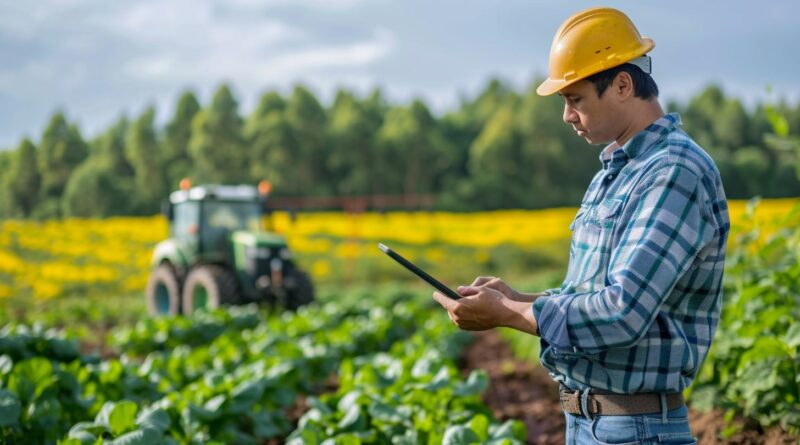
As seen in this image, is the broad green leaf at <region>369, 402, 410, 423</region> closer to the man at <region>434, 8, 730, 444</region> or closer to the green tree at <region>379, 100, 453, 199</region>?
the man at <region>434, 8, 730, 444</region>

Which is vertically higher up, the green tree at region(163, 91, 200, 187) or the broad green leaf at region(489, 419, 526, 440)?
the green tree at region(163, 91, 200, 187)

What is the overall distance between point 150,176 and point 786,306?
2480cm

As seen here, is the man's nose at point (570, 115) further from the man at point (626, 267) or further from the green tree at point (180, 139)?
the green tree at point (180, 139)

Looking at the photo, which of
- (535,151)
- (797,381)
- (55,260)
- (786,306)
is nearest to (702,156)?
(797,381)

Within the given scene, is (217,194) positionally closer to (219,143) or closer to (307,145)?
(219,143)

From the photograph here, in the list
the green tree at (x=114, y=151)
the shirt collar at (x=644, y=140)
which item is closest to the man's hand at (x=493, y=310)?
the shirt collar at (x=644, y=140)

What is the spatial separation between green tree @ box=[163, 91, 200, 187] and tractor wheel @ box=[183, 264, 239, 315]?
1595 centimetres

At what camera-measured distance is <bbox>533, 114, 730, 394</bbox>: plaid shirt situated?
1681mm

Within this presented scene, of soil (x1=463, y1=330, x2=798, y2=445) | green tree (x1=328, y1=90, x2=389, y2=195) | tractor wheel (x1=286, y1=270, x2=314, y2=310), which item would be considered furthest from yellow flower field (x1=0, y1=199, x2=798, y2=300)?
soil (x1=463, y1=330, x2=798, y2=445)

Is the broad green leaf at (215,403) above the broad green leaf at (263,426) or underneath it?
above

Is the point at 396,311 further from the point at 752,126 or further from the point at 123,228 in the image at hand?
the point at 752,126

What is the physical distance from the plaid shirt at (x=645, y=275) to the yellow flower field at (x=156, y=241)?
1372cm

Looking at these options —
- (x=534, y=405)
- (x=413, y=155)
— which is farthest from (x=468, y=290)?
(x=413, y=155)

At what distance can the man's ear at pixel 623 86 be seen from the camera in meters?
1.84
